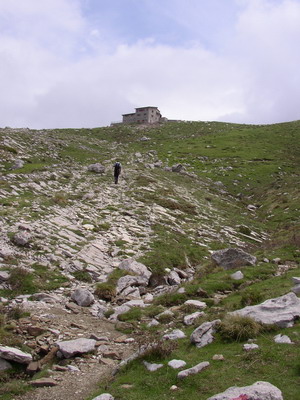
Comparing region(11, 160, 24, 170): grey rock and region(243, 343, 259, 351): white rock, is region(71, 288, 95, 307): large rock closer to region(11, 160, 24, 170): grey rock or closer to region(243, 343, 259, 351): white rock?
region(243, 343, 259, 351): white rock

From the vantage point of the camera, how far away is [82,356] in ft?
29.9

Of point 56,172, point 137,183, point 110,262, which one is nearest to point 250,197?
point 137,183

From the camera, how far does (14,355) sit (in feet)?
27.2

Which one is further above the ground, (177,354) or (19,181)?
(19,181)

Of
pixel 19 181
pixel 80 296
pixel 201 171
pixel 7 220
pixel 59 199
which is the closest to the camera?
pixel 80 296

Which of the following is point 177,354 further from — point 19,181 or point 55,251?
point 19,181

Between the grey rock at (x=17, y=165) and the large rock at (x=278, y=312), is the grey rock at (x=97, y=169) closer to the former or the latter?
the grey rock at (x=17, y=165)

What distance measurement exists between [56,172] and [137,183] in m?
8.83

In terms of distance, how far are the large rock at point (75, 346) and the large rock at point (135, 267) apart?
21.5 ft

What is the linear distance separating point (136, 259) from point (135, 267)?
1.28 m

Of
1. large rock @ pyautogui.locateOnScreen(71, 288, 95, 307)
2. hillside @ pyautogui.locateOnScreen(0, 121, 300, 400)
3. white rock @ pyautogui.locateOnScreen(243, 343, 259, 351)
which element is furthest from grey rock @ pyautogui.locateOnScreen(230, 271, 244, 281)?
white rock @ pyautogui.locateOnScreen(243, 343, 259, 351)

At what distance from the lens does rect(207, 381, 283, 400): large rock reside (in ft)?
19.5

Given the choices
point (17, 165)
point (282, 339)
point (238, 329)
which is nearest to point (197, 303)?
point (238, 329)

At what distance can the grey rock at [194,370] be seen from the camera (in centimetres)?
726
